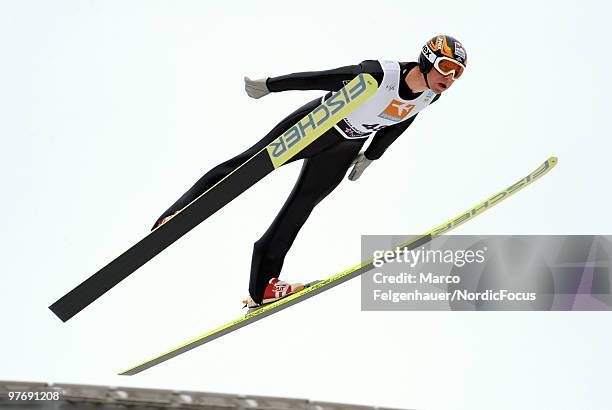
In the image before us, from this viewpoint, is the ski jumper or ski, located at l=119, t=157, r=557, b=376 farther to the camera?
ski, located at l=119, t=157, r=557, b=376

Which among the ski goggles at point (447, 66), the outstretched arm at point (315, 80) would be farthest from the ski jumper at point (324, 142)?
the ski goggles at point (447, 66)

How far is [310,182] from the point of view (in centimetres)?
590

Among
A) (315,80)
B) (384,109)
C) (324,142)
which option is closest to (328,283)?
(324,142)

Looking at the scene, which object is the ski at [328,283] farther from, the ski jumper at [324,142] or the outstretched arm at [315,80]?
the outstretched arm at [315,80]

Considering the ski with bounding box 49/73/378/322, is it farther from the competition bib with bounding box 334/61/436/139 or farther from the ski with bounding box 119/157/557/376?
the ski with bounding box 119/157/557/376

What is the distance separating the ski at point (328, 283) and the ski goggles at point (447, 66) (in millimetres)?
1244

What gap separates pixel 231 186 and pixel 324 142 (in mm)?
745

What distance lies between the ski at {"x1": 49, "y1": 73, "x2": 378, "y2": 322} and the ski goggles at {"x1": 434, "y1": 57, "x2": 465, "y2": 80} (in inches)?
16.1

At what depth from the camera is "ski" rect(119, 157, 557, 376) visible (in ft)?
19.2

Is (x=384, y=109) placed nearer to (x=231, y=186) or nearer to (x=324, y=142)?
(x=324, y=142)

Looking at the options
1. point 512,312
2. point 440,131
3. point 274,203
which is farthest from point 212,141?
point 512,312

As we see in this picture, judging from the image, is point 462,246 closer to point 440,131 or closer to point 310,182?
point 440,131

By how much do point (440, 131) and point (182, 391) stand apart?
4045mm

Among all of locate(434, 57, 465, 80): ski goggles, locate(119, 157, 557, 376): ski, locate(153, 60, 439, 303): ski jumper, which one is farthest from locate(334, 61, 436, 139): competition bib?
locate(119, 157, 557, 376): ski
